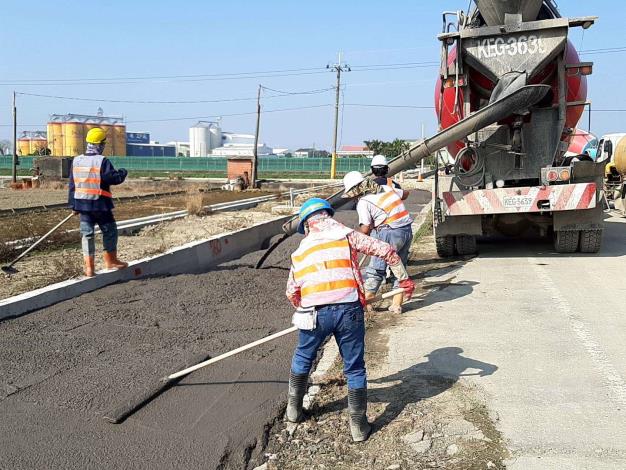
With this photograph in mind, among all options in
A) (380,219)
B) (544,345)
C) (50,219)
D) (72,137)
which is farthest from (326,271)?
(72,137)

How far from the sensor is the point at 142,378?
14.7 ft

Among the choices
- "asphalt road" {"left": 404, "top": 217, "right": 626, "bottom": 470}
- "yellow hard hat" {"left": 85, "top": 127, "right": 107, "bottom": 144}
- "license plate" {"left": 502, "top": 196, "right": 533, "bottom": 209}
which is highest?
"yellow hard hat" {"left": 85, "top": 127, "right": 107, "bottom": 144}

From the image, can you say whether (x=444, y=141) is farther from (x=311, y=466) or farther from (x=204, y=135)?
(x=204, y=135)

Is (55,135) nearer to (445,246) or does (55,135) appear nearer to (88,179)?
(445,246)

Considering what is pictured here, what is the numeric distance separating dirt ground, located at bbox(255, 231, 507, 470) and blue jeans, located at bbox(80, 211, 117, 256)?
3351 mm

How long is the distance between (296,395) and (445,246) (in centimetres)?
625

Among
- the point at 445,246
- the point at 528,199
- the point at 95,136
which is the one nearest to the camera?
Result: the point at 95,136

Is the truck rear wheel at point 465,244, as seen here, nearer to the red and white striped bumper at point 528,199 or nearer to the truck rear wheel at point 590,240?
the red and white striped bumper at point 528,199

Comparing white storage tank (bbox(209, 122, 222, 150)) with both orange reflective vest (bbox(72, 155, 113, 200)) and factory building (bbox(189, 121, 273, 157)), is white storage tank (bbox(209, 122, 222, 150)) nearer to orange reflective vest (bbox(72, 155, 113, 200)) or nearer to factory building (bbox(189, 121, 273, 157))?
factory building (bbox(189, 121, 273, 157))

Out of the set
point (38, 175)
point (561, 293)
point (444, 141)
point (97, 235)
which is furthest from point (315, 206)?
point (38, 175)

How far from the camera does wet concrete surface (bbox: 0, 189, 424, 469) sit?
3.51m

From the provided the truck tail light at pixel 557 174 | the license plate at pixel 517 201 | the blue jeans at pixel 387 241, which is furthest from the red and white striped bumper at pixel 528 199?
the blue jeans at pixel 387 241

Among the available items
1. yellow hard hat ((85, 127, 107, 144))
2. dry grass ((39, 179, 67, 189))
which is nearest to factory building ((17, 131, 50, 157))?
dry grass ((39, 179, 67, 189))

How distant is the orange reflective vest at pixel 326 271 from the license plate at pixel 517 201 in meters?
5.70
